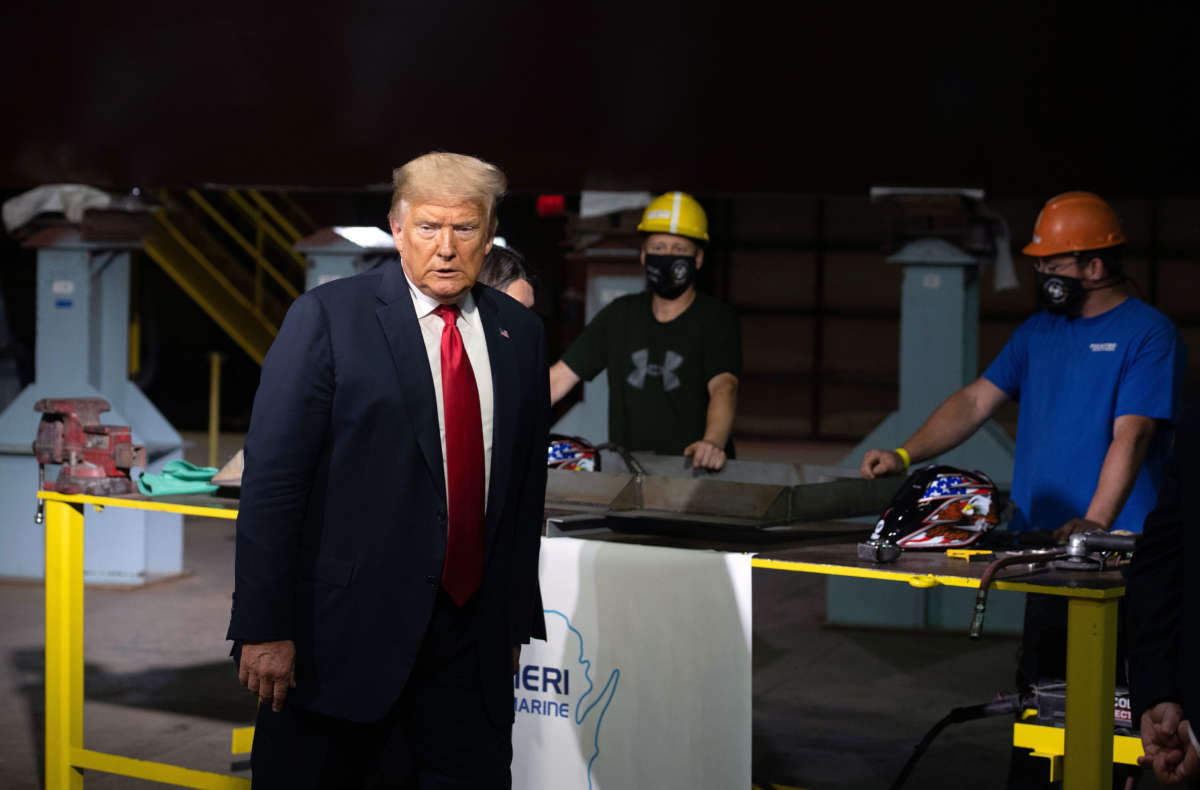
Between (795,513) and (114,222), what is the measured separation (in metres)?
5.28

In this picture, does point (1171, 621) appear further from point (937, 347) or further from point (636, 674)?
point (937, 347)

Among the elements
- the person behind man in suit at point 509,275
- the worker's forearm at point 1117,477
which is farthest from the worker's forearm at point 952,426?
the person behind man in suit at point 509,275

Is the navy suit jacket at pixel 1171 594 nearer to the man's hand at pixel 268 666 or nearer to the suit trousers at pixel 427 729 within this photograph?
the suit trousers at pixel 427 729

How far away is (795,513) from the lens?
376 centimetres

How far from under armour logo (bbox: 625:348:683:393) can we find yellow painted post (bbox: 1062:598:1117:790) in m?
2.48

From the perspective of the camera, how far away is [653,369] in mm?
5414

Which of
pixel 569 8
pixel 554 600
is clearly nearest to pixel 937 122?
pixel 569 8

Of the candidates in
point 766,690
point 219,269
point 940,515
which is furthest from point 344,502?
point 219,269

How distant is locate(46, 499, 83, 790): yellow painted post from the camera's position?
4.31 meters

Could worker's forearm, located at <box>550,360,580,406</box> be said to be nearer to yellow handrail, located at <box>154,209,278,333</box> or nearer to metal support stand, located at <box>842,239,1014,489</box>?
metal support stand, located at <box>842,239,1014,489</box>

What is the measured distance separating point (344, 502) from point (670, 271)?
285 centimetres

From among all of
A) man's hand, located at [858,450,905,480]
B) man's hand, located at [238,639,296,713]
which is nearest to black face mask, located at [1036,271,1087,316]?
man's hand, located at [858,450,905,480]

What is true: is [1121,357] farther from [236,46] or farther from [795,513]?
[236,46]

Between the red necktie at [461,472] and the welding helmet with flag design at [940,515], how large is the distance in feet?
3.82
